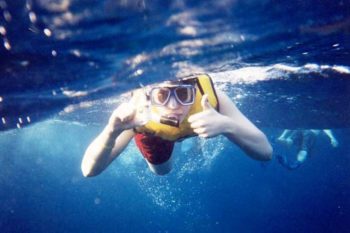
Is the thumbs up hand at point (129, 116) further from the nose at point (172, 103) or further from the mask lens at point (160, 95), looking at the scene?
the nose at point (172, 103)

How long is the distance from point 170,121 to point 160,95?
0.54 m

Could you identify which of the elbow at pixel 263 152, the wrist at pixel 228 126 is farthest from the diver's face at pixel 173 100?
the elbow at pixel 263 152

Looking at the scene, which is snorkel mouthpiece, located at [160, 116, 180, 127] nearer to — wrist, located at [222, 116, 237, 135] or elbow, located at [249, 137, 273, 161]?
wrist, located at [222, 116, 237, 135]

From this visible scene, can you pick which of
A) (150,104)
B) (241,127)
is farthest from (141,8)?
(241,127)

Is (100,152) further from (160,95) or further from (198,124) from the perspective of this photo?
(198,124)

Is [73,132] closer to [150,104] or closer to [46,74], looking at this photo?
[46,74]

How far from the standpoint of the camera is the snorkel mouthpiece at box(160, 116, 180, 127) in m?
5.35

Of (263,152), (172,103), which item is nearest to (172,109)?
(172,103)

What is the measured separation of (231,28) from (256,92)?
46.0ft

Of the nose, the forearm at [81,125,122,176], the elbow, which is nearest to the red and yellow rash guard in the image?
the nose

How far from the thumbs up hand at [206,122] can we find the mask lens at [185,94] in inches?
22.2

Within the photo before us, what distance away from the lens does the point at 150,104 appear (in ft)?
17.6

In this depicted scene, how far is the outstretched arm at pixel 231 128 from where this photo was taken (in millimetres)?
4969

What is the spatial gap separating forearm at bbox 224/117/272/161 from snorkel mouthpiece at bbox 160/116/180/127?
0.97 m
